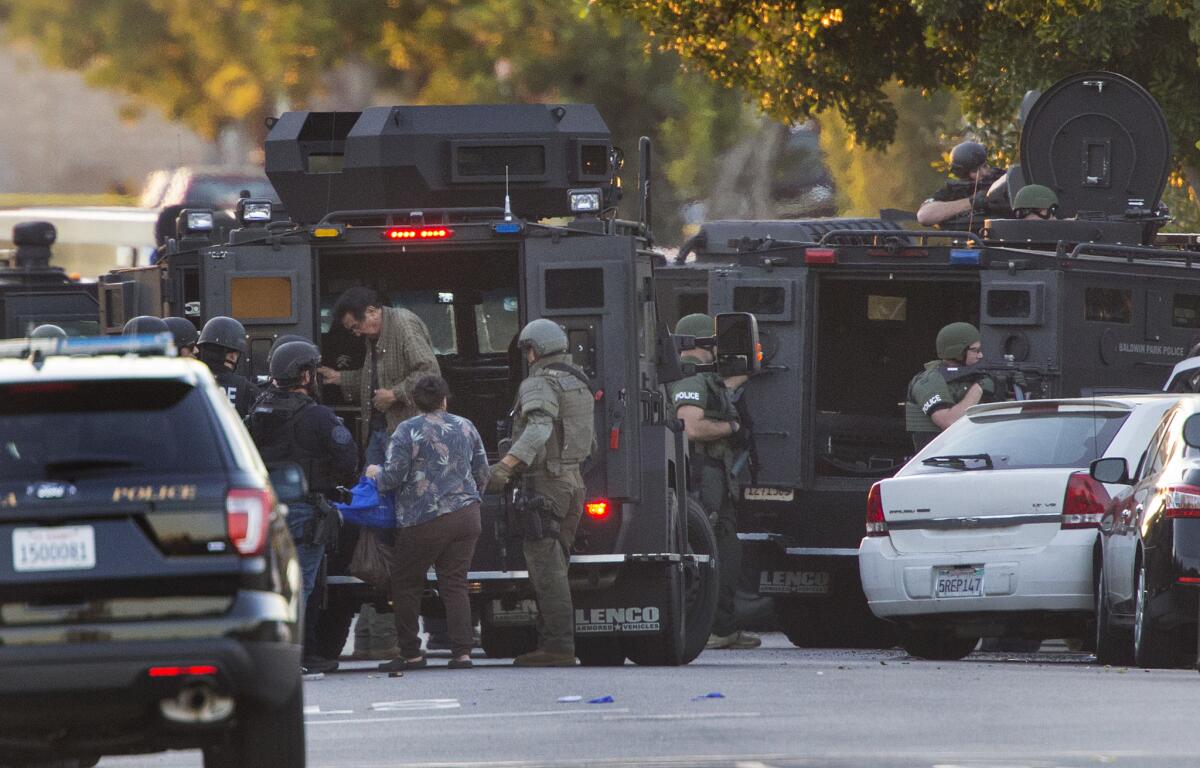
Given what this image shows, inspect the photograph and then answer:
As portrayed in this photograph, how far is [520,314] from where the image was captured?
52.7ft

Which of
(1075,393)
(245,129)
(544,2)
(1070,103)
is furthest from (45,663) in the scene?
(245,129)

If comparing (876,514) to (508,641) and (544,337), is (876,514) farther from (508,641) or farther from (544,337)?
(508,641)

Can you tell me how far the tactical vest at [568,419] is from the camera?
15406mm

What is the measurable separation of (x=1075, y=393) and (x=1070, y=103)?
4.11m

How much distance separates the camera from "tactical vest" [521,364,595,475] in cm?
1541

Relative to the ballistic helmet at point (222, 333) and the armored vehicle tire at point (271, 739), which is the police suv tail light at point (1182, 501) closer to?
the ballistic helmet at point (222, 333)

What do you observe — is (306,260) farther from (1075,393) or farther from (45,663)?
(45,663)

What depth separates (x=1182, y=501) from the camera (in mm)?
14266

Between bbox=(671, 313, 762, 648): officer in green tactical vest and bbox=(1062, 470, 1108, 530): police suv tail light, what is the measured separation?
3018 millimetres

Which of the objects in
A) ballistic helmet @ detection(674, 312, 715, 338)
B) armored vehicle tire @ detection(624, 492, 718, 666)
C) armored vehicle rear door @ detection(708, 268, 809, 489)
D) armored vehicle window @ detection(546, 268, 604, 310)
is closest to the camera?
armored vehicle window @ detection(546, 268, 604, 310)

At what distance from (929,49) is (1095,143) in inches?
185

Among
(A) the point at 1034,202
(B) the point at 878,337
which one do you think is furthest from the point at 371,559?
(A) the point at 1034,202

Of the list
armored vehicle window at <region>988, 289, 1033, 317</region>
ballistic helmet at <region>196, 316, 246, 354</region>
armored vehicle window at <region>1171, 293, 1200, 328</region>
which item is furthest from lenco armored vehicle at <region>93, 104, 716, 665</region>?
armored vehicle window at <region>1171, 293, 1200, 328</region>

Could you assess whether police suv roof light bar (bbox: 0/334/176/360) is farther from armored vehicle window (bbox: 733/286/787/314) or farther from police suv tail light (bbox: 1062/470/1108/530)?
armored vehicle window (bbox: 733/286/787/314)
